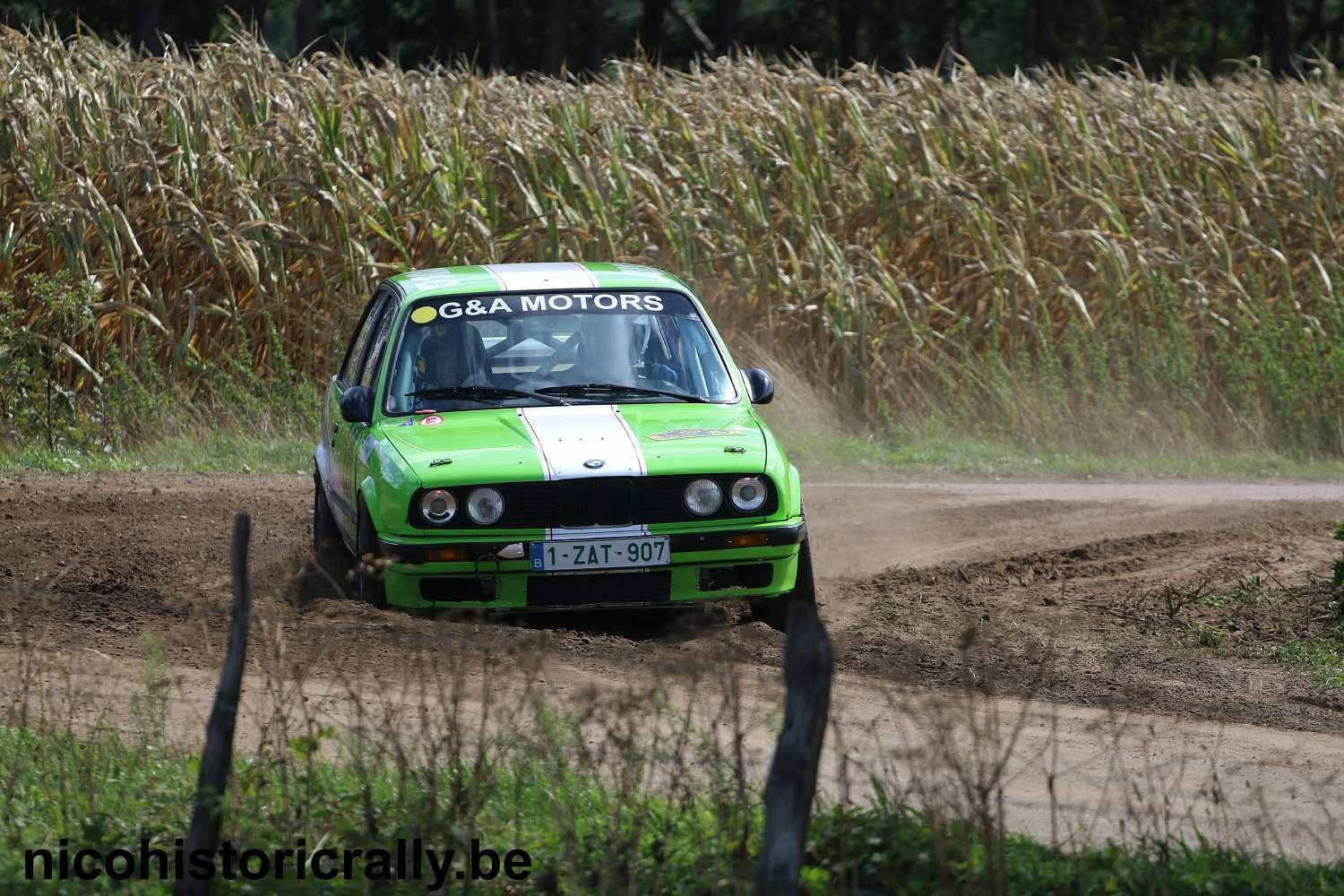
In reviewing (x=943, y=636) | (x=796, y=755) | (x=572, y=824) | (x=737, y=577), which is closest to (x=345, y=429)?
(x=737, y=577)

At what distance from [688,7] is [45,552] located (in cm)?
4228

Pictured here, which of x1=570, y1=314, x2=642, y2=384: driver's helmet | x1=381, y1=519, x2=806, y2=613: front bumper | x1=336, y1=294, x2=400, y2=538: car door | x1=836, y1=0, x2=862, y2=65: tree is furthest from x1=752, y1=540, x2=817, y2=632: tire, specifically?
x1=836, y1=0, x2=862, y2=65: tree

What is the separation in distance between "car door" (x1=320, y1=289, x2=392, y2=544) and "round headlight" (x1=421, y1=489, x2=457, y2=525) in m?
0.76

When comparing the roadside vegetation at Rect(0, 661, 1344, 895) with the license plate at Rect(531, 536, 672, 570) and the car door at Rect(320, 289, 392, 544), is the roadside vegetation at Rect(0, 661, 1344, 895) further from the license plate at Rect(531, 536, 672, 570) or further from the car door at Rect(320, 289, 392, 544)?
the car door at Rect(320, 289, 392, 544)

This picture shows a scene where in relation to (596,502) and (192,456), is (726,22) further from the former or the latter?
(596,502)

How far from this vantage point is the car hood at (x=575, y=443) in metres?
7.44

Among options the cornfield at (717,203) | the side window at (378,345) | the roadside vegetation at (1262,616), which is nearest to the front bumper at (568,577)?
the side window at (378,345)

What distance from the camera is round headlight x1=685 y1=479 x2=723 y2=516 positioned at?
7.56 m

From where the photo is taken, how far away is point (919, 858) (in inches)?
181

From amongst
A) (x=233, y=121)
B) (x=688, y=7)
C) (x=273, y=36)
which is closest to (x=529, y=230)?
(x=233, y=121)

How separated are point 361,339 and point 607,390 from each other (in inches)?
76.4

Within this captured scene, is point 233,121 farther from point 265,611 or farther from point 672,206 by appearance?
point 265,611

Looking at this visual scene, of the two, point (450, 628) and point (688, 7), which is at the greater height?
point (688, 7)

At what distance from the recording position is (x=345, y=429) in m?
8.73
